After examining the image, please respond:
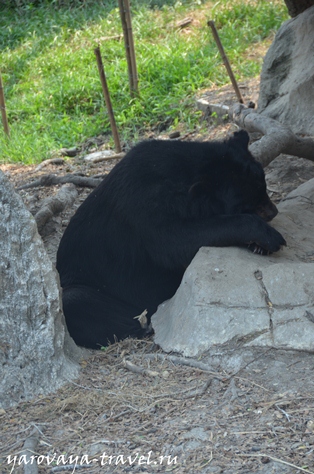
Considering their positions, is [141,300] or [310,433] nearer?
[310,433]

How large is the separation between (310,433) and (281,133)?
3.46 meters

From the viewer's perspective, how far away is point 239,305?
354 cm

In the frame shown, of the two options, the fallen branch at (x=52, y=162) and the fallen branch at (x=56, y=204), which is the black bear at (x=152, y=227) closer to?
the fallen branch at (x=56, y=204)

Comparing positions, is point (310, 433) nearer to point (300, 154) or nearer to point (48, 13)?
point (300, 154)

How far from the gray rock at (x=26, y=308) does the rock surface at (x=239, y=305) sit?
69 centimetres

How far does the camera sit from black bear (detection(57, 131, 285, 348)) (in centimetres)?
409

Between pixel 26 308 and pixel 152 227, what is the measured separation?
1066 mm

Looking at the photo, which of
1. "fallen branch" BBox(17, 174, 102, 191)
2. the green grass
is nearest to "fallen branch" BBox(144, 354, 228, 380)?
"fallen branch" BBox(17, 174, 102, 191)

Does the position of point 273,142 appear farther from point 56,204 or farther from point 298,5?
point 298,5

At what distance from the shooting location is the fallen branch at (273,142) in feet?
17.7

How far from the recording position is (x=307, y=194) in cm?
538

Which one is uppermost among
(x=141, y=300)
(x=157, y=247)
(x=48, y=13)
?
(x=48, y=13)

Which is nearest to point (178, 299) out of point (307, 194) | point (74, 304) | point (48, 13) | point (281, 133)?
point (74, 304)

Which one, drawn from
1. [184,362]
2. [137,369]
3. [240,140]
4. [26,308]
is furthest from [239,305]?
[240,140]
